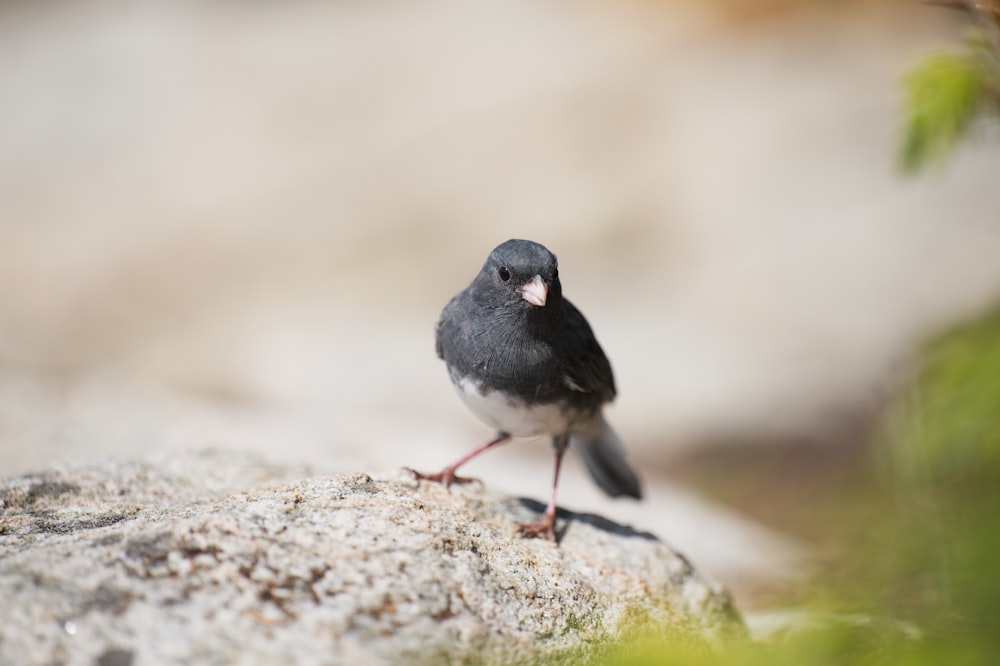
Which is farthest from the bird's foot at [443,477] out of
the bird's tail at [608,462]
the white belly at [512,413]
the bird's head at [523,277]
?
the bird's tail at [608,462]

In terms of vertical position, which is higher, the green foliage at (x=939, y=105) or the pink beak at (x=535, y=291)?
the green foliage at (x=939, y=105)

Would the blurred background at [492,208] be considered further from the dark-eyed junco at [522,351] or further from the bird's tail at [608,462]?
the dark-eyed junco at [522,351]

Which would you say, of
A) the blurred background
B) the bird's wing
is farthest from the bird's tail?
the blurred background

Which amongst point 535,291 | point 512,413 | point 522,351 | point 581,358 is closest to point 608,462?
point 581,358

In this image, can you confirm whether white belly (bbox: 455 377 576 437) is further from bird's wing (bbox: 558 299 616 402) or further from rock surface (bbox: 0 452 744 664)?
rock surface (bbox: 0 452 744 664)

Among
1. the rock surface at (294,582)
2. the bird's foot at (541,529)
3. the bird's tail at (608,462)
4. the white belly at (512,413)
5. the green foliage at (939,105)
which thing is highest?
the green foliage at (939,105)
